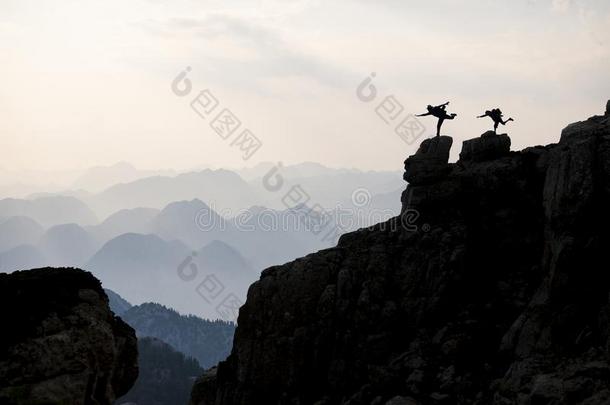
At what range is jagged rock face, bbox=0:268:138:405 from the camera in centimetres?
3253

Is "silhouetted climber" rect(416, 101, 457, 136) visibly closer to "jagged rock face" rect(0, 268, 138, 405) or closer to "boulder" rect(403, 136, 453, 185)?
"boulder" rect(403, 136, 453, 185)

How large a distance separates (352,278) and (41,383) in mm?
27105

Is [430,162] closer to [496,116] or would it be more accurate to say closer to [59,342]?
[496,116]

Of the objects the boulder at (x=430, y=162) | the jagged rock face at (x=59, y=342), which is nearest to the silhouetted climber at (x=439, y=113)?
the boulder at (x=430, y=162)

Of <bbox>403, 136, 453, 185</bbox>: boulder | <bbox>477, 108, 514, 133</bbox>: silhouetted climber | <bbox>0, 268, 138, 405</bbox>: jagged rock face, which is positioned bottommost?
<bbox>0, 268, 138, 405</bbox>: jagged rock face

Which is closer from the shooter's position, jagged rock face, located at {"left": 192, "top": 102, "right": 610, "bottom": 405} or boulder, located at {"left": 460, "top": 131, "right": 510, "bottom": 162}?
jagged rock face, located at {"left": 192, "top": 102, "right": 610, "bottom": 405}

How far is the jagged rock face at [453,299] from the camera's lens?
39719 mm

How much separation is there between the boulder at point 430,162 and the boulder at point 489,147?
7.75 ft

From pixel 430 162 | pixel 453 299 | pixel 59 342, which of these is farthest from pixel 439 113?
pixel 59 342

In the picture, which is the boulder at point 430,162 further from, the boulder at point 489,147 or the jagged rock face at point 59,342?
the jagged rock face at point 59,342

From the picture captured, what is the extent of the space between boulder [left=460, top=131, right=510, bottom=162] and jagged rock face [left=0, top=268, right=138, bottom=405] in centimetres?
3421

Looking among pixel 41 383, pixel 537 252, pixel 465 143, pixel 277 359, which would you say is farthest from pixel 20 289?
pixel 465 143

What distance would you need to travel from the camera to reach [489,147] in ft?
190

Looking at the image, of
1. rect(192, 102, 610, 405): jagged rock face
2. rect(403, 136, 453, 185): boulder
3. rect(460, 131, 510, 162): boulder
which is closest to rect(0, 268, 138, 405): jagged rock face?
rect(192, 102, 610, 405): jagged rock face
